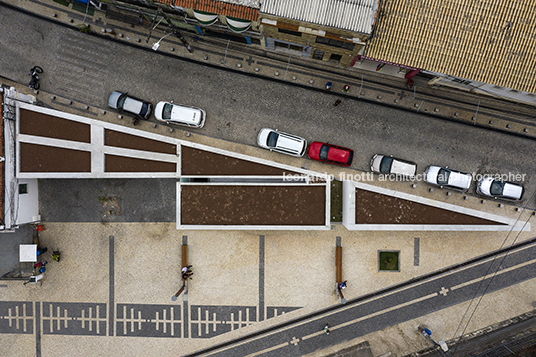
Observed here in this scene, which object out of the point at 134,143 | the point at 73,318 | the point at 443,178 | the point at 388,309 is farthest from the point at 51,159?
the point at 443,178

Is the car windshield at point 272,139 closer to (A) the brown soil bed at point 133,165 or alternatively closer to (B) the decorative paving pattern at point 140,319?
(A) the brown soil bed at point 133,165

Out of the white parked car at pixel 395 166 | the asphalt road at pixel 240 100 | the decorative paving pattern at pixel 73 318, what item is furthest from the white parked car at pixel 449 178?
the decorative paving pattern at pixel 73 318

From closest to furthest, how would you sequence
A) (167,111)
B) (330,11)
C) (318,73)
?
(330,11) → (167,111) → (318,73)

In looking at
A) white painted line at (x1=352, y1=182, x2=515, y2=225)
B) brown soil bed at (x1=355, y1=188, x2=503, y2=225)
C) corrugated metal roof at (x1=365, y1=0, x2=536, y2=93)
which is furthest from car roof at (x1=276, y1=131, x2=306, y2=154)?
corrugated metal roof at (x1=365, y1=0, x2=536, y2=93)

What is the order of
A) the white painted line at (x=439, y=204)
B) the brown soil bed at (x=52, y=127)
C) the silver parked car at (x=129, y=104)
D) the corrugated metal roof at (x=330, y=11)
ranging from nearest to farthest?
the corrugated metal roof at (x=330, y=11)
the white painted line at (x=439, y=204)
the brown soil bed at (x=52, y=127)
the silver parked car at (x=129, y=104)

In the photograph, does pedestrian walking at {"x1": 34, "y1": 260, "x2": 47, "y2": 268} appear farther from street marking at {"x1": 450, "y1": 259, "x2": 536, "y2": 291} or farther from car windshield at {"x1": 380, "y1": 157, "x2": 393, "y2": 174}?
street marking at {"x1": 450, "y1": 259, "x2": 536, "y2": 291}

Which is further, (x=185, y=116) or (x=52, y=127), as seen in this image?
(x=185, y=116)

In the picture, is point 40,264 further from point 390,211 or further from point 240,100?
point 390,211
